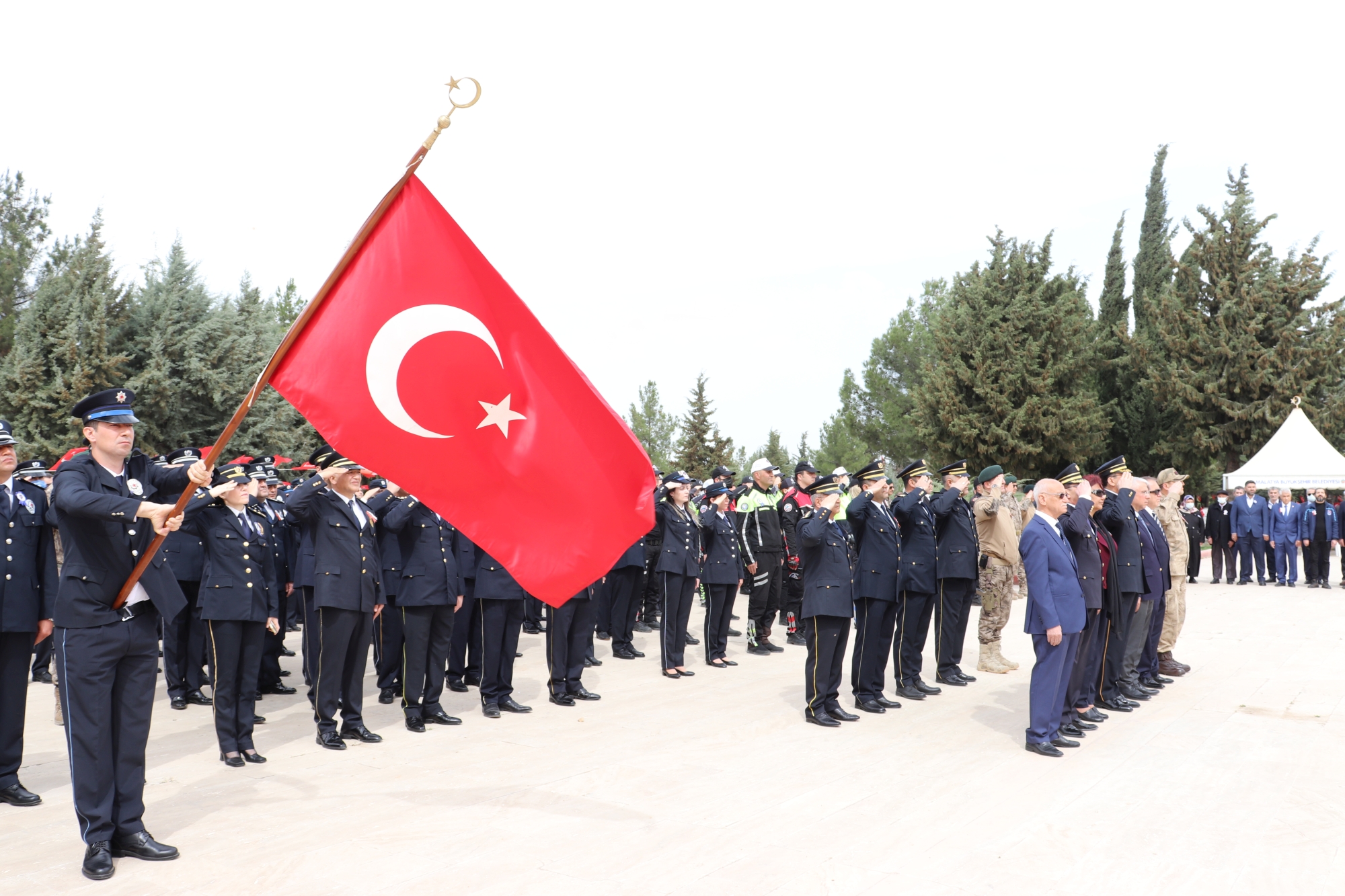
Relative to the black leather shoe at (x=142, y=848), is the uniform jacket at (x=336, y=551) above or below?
above

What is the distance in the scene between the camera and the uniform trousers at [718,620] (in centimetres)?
1070

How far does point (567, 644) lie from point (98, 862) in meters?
4.52

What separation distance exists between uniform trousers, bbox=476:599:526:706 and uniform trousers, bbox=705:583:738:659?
2999 millimetres

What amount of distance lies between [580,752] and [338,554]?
2088 millimetres

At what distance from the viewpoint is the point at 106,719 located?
4578 millimetres

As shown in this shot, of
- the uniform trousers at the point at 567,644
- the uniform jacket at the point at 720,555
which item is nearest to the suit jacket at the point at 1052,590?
the uniform trousers at the point at 567,644

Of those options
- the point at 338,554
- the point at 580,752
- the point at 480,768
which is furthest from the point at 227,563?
the point at 580,752

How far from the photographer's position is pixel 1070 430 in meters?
35.4

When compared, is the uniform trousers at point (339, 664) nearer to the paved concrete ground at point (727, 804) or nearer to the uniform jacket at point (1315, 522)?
the paved concrete ground at point (727, 804)

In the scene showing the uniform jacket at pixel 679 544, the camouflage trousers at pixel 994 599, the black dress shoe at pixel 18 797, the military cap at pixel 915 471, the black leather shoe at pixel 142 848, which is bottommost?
the black dress shoe at pixel 18 797

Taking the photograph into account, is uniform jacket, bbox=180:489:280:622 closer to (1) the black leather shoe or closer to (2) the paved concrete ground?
(2) the paved concrete ground

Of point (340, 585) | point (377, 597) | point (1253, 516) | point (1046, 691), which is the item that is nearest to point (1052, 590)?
point (1046, 691)

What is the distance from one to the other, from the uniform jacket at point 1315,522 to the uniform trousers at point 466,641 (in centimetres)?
1698

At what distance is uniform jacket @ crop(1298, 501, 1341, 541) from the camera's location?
1911 centimetres
